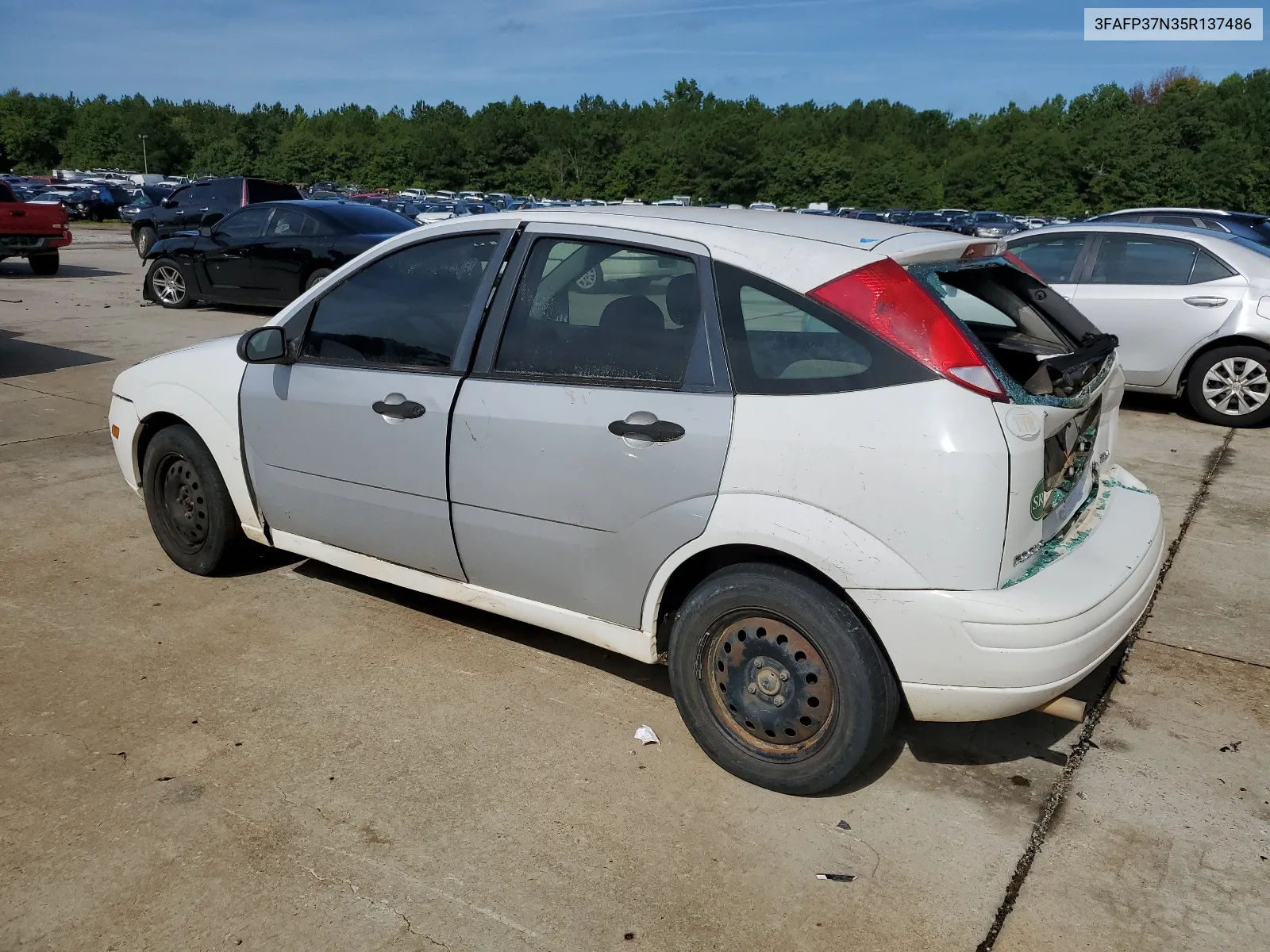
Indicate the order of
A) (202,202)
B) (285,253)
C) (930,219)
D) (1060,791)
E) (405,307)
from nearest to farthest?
(1060,791) → (405,307) → (285,253) → (202,202) → (930,219)

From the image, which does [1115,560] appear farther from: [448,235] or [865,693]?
[448,235]

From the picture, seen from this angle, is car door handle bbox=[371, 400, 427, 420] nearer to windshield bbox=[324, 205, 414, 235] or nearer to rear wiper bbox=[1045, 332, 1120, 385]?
rear wiper bbox=[1045, 332, 1120, 385]

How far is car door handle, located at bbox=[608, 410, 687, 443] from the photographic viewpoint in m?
3.23

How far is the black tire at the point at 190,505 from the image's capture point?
184 inches

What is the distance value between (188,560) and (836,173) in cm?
8856

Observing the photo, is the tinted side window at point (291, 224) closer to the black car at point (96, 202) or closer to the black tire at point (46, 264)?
the black tire at point (46, 264)

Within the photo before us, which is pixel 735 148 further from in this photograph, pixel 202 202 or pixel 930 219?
pixel 202 202

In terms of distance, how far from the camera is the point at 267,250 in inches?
528

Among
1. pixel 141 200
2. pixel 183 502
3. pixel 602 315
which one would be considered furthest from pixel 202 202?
pixel 141 200

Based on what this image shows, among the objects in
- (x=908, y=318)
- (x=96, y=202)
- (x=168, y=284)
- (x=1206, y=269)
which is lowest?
(x=168, y=284)

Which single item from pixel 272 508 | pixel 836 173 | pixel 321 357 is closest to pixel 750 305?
pixel 321 357

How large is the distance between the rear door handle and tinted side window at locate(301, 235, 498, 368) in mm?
165

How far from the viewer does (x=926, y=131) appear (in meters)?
114

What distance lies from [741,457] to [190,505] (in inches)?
114
